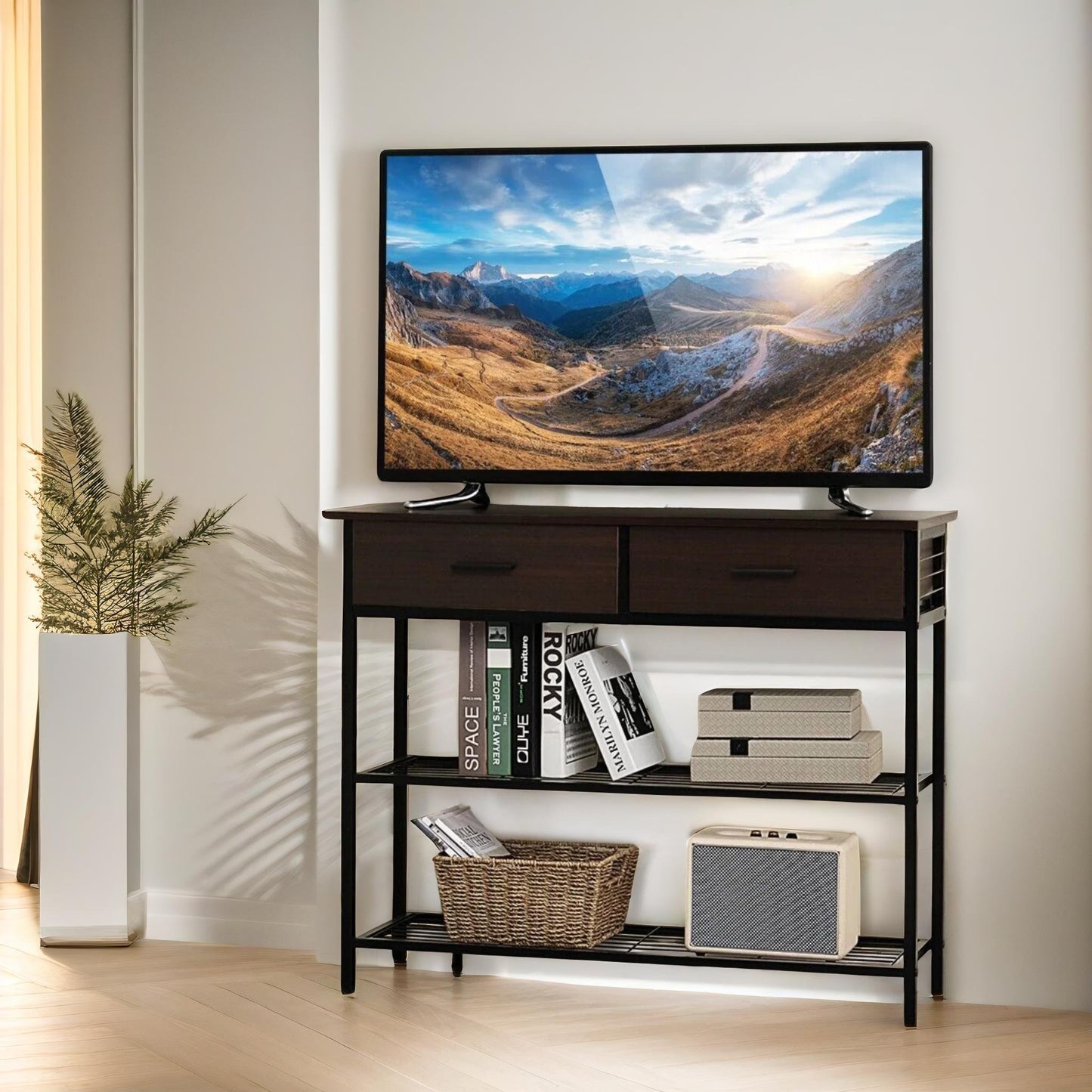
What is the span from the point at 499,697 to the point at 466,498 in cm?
45

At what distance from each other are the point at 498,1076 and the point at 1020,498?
5.09 ft

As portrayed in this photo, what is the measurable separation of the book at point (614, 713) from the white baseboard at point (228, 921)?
976 mm

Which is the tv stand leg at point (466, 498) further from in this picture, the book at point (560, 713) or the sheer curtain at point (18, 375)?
the sheer curtain at point (18, 375)

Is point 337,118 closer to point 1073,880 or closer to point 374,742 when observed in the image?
point 374,742

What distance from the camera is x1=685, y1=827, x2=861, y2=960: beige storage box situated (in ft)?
9.89

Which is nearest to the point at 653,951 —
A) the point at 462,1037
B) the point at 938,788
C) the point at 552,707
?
the point at 462,1037

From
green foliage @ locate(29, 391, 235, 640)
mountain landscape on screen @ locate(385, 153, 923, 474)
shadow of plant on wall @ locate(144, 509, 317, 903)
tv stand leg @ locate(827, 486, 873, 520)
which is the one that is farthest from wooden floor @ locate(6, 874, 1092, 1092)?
mountain landscape on screen @ locate(385, 153, 923, 474)

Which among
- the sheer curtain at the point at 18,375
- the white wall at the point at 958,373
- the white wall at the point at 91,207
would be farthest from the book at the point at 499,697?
the sheer curtain at the point at 18,375

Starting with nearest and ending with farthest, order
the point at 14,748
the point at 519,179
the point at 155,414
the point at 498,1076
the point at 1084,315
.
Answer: the point at 498,1076 → the point at 1084,315 → the point at 519,179 → the point at 155,414 → the point at 14,748

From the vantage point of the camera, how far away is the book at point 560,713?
313 cm

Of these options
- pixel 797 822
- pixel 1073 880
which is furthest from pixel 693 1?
pixel 1073 880

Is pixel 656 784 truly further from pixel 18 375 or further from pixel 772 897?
pixel 18 375

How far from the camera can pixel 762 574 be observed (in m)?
2.93

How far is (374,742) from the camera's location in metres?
3.49
